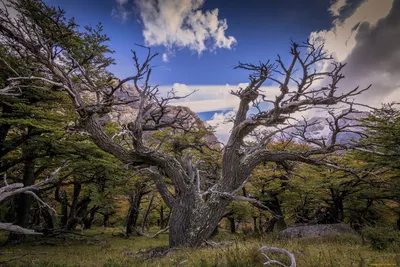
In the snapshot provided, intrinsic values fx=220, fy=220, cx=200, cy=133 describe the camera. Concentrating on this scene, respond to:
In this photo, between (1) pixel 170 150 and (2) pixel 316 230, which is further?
(1) pixel 170 150

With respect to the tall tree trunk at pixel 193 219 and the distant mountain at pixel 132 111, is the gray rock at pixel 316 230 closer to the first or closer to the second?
the tall tree trunk at pixel 193 219

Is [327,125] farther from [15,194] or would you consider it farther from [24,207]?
[24,207]

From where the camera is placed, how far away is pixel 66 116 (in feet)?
31.6

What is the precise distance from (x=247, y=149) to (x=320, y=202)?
11.6 metres

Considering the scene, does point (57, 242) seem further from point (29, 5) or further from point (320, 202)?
point (320, 202)

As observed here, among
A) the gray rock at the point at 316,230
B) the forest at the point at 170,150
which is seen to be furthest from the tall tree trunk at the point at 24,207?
the gray rock at the point at 316,230

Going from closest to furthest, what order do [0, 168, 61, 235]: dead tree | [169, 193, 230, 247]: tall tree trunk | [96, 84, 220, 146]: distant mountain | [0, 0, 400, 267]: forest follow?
[0, 168, 61, 235]: dead tree
[0, 0, 400, 267]: forest
[169, 193, 230, 247]: tall tree trunk
[96, 84, 220, 146]: distant mountain

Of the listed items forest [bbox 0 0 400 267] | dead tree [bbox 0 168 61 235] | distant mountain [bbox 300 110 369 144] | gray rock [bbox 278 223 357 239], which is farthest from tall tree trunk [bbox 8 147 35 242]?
distant mountain [bbox 300 110 369 144]

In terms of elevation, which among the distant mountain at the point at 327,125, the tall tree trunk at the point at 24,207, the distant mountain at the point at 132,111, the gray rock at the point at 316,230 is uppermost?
the distant mountain at the point at 132,111

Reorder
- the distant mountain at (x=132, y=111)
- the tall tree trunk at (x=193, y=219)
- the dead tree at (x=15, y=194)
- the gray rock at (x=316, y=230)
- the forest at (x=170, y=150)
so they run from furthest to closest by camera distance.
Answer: the gray rock at (x=316, y=230) < the distant mountain at (x=132, y=111) < the tall tree trunk at (x=193, y=219) < the forest at (x=170, y=150) < the dead tree at (x=15, y=194)

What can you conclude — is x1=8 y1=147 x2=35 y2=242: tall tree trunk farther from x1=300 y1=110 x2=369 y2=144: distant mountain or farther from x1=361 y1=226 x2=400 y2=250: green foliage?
x1=361 y1=226 x2=400 y2=250: green foliage

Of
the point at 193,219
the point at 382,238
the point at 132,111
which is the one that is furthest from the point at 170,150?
the point at 382,238

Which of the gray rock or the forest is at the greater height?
the forest

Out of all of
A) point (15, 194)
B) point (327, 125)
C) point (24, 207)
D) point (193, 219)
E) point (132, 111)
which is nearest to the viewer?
point (15, 194)
